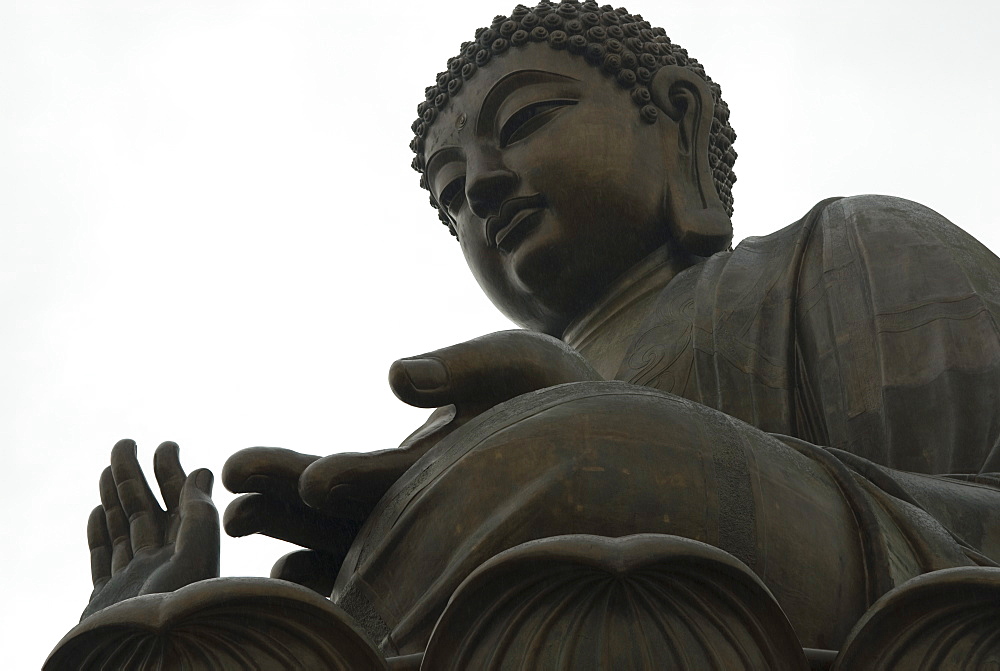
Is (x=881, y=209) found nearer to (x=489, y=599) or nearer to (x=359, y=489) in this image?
(x=359, y=489)

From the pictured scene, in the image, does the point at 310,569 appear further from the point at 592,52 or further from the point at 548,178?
the point at 592,52

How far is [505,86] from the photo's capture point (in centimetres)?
645

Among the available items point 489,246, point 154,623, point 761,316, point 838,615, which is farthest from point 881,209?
point 154,623

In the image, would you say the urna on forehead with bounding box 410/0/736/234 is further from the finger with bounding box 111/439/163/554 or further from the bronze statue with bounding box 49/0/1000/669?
the finger with bounding box 111/439/163/554

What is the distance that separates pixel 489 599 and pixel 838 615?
901mm

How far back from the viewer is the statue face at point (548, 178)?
6.23m

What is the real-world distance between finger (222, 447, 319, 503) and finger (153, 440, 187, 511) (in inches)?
33.6

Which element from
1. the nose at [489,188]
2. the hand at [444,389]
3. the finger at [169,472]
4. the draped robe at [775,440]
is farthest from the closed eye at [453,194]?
the hand at [444,389]

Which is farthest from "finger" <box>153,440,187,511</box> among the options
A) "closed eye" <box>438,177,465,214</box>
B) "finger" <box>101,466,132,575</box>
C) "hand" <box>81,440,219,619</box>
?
"closed eye" <box>438,177,465,214</box>

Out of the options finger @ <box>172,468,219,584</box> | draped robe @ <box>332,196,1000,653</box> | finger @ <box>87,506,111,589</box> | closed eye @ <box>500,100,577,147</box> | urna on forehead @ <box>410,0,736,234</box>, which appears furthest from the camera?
urna on forehead @ <box>410,0,736,234</box>

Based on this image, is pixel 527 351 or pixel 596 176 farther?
pixel 596 176

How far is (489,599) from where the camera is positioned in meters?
3.10

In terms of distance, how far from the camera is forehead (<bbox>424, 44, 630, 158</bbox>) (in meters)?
6.46

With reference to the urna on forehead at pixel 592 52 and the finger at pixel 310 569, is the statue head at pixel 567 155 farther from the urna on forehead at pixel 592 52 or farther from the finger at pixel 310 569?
the finger at pixel 310 569
